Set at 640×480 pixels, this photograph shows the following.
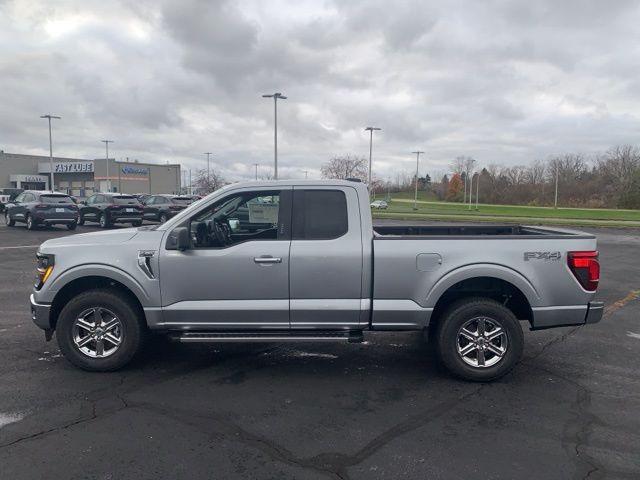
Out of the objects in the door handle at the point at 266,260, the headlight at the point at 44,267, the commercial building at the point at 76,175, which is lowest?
the headlight at the point at 44,267

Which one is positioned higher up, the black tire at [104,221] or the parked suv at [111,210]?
the parked suv at [111,210]

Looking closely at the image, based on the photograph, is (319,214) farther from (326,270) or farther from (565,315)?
(565,315)

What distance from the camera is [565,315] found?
479 cm

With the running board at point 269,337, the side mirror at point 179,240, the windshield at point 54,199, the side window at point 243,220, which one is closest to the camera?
the side mirror at point 179,240

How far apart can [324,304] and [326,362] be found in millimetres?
940

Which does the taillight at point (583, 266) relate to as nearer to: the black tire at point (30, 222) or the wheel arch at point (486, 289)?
the wheel arch at point (486, 289)

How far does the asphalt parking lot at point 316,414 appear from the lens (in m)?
3.37

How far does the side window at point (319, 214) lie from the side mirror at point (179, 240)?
985mm

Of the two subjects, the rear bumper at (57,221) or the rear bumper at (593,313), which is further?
the rear bumper at (57,221)

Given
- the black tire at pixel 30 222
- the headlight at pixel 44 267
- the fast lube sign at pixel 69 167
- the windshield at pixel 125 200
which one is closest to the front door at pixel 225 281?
the headlight at pixel 44 267

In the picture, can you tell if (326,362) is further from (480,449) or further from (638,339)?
(638,339)

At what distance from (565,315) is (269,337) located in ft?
9.17

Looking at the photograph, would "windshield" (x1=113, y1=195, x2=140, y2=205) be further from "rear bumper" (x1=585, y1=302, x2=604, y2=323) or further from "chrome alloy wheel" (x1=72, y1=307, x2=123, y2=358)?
"rear bumper" (x1=585, y1=302, x2=604, y2=323)

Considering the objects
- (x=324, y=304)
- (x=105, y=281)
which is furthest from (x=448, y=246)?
(x=105, y=281)
